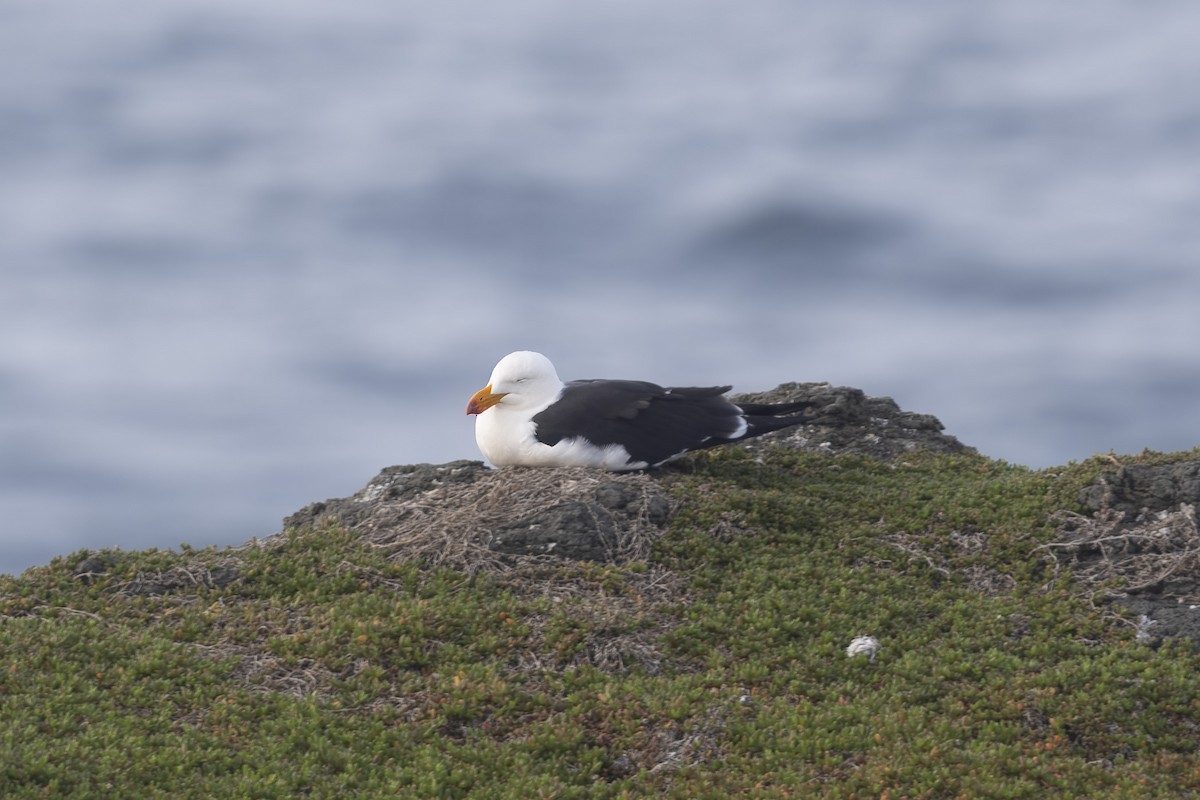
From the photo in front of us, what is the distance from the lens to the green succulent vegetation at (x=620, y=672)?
361 inches

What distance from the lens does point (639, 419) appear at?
1427 centimetres

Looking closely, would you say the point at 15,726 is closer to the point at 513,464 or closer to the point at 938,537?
the point at 513,464

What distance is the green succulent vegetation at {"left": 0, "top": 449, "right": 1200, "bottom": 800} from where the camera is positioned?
30.1ft

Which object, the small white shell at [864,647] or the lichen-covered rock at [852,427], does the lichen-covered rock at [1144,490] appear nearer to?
the small white shell at [864,647]

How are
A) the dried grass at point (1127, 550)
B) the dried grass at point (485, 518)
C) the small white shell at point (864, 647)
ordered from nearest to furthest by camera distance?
the small white shell at point (864, 647) → the dried grass at point (1127, 550) → the dried grass at point (485, 518)

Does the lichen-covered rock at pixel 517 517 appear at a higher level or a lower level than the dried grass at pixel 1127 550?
higher

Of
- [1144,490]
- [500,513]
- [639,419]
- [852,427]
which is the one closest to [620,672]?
[500,513]

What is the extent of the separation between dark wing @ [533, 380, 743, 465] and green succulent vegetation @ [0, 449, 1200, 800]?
0.79 m

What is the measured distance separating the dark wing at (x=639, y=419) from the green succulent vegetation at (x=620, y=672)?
0.79 metres

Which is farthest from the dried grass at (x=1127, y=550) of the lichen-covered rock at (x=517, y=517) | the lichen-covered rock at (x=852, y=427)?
the lichen-covered rock at (x=852, y=427)

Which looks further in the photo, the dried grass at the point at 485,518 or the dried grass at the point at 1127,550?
the dried grass at the point at 485,518

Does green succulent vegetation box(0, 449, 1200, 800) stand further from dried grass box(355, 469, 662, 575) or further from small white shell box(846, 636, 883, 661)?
dried grass box(355, 469, 662, 575)

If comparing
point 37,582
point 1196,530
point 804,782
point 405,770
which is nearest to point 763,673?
point 804,782

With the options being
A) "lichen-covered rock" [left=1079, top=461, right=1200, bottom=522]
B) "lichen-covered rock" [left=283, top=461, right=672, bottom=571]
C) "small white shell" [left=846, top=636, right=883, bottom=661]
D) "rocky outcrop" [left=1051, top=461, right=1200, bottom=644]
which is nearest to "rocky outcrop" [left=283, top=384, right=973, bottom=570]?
"lichen-covered rock" [left=283, top=461, right=672, bottom=571]
